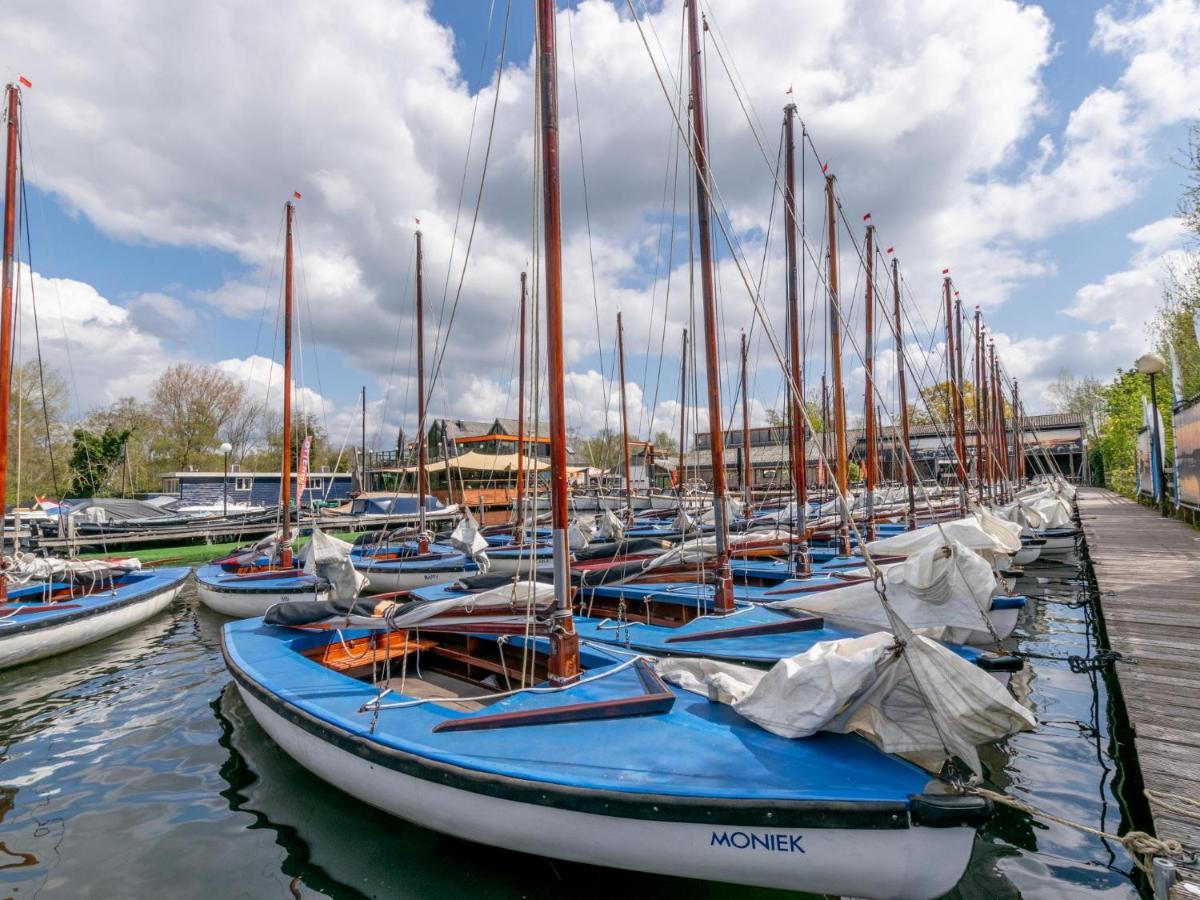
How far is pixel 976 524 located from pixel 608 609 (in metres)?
5.70

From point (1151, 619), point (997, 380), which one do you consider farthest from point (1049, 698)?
point (997, 380)

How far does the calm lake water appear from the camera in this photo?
14.9ft

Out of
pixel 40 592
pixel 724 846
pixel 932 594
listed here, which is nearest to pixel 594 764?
pixel 724 846

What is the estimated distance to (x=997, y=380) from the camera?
105 ft

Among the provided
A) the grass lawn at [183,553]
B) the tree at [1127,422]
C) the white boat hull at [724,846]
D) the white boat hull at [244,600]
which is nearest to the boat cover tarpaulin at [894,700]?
the white boat hull at [724,846]

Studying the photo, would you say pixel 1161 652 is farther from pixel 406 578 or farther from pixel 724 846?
pixel 406 578

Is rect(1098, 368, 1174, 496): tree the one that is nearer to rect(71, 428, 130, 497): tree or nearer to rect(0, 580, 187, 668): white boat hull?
rect(0, 580, 187, 668): white boat hull

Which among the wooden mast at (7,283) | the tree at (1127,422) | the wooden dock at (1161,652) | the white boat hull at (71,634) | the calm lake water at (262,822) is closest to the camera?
the wooden dock at (1161,652)

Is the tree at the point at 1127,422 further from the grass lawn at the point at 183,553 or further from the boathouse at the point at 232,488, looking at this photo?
the boathouse at the point at 232,488

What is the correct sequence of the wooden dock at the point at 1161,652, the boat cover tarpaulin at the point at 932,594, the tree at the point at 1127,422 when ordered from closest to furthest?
the wooden dock at the point at 1161,652 → the boat cover tarpaulin at the point at 932,594 → the tree at the point at 1127,422

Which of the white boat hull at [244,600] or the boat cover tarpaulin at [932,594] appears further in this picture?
the white boat hull at [244,600]

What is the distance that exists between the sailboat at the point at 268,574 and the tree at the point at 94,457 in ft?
88.2

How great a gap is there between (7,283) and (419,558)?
10.8 meters

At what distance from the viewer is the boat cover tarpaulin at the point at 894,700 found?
3.52 meters
